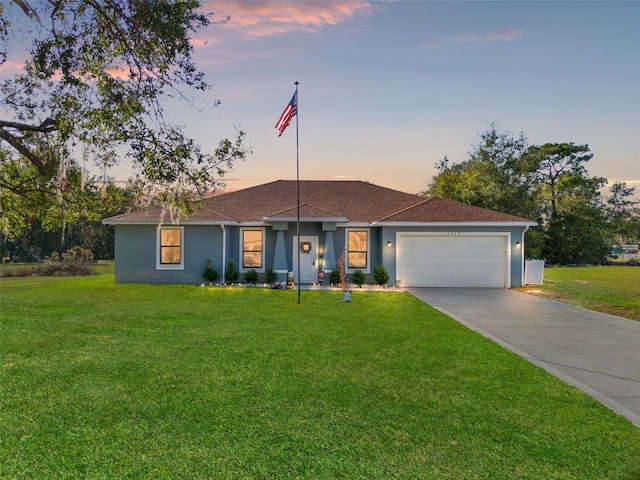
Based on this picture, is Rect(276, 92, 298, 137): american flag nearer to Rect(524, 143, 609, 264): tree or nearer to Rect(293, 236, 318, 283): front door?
Rect(293, 236, 318, 283): front door

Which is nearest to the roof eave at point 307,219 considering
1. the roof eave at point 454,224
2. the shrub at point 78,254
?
the roof eave at point 454,224

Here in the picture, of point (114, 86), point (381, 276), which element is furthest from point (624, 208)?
point (114, 86)

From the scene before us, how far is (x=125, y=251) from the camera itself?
16.9 m

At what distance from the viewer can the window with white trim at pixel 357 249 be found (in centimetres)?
1755

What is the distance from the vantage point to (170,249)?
17.1m

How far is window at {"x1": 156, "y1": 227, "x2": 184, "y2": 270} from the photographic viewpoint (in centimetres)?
1694

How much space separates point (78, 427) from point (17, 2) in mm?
7914

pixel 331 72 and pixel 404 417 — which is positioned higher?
pixel 331 72

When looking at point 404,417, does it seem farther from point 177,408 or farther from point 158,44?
point 158,44

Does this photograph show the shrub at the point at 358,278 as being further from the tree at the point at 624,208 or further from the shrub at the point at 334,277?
the tree at the point at 624,208

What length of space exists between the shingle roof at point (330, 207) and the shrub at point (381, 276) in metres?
1.92

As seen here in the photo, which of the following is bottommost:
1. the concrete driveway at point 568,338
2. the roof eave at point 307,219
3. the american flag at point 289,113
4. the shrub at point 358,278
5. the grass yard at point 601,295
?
the concrete driveway at point 568,338

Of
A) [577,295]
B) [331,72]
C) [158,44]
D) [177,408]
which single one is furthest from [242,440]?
[577,295]

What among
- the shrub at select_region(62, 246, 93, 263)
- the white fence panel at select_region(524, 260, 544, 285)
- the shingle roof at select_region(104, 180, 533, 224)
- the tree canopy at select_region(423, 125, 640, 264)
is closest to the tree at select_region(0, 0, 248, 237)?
the shingle roof at select_region(104, 180, 533, 224)
